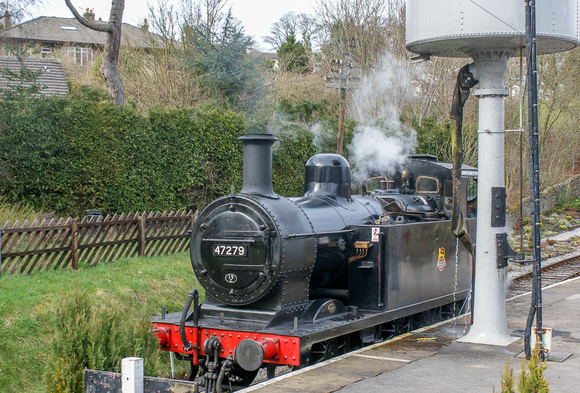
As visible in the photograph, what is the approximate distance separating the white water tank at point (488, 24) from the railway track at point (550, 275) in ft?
21.7

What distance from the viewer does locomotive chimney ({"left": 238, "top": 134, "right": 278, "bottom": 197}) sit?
659 centimetres

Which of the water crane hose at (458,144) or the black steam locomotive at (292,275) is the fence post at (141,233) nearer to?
the black steam locomotive at (292,275)

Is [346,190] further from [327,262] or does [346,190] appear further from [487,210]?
[487,210]

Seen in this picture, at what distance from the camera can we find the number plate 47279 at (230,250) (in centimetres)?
631

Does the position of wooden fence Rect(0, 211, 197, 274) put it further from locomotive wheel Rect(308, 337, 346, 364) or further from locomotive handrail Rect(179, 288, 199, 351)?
locomotive wheel Rect(308, 337, 346, 364)

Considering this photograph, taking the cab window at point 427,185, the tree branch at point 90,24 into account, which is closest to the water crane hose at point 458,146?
the cab window at point 427,185

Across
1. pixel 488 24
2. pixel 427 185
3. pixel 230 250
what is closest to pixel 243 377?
pixel 230 250

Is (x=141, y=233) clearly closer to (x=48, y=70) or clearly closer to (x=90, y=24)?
(x=90, y=24)

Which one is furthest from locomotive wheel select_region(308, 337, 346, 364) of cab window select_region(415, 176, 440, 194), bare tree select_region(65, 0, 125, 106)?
bare tree select_region(65, 0, 125, 106)

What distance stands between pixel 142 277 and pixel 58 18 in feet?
168

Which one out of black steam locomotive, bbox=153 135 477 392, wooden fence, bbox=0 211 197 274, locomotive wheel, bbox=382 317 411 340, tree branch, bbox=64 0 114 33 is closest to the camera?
black steam locomotive, bbox=153 135 477 392

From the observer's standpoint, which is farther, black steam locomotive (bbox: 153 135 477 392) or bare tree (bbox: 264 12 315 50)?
bare tree (bbox: 264 12 315 50)

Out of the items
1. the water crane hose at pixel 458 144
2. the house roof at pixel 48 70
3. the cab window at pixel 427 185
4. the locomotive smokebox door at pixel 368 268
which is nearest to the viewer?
the locomotive smokebox door at pixel 368 268

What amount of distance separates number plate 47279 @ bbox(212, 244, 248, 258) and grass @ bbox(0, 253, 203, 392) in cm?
95
